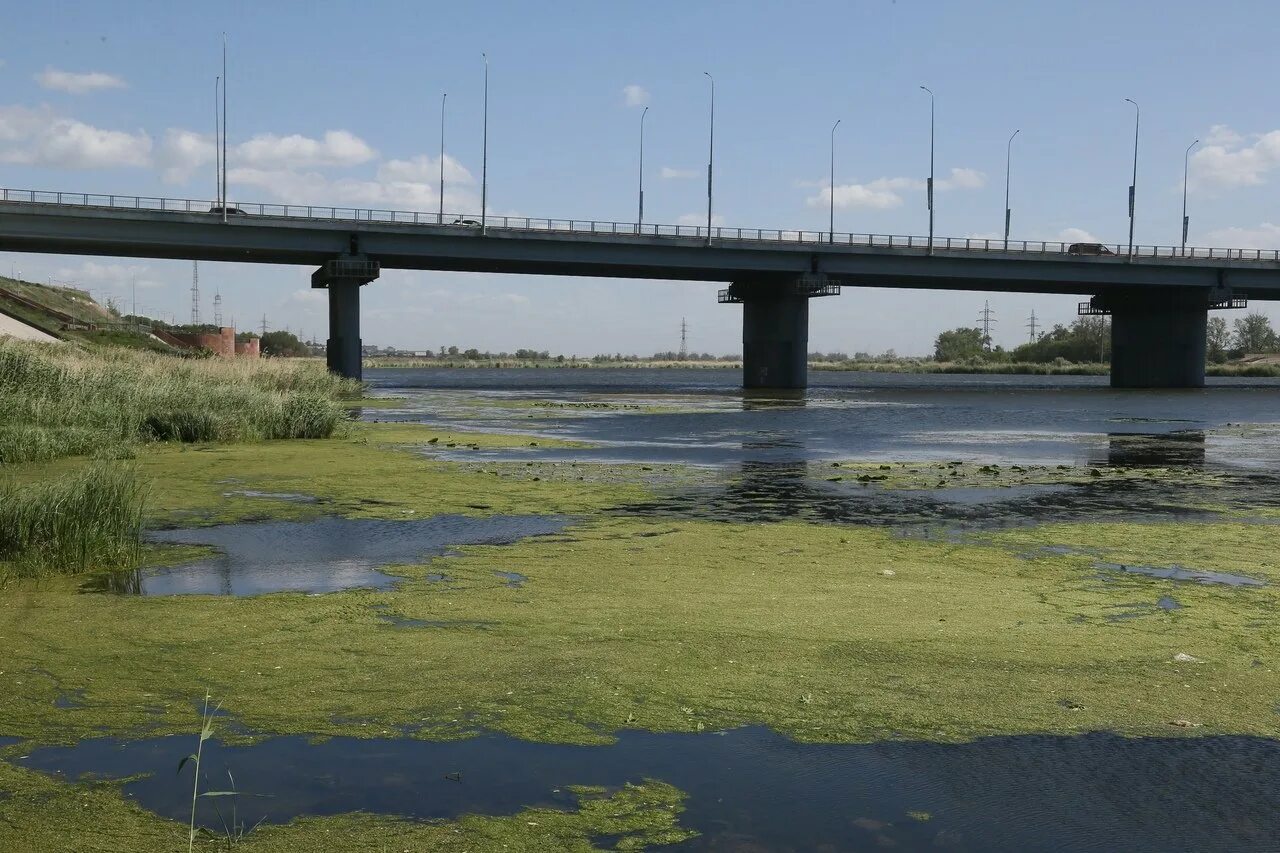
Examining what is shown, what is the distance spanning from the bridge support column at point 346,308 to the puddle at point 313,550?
191 feet

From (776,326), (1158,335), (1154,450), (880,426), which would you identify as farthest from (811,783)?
(1158,335)

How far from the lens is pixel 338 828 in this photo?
6.22 metres

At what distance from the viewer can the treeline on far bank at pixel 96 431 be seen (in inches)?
522

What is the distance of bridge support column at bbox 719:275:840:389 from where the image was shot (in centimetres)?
8756

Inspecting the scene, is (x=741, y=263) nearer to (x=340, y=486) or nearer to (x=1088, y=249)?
(x=1088, y=249)

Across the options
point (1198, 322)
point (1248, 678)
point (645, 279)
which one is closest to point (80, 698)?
point (1248, 678)

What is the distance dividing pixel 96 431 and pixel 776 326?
221 ft

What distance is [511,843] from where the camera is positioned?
607 cm

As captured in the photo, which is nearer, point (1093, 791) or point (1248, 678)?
point (1093, 791)

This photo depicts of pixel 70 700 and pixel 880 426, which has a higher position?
pixel 880 426

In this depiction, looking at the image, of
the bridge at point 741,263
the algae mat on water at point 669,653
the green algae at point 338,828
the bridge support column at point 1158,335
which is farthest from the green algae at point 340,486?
the bridge support column at point 1158,335

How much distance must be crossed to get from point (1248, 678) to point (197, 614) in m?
8.54

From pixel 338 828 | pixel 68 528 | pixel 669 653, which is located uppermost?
pixel 68 528

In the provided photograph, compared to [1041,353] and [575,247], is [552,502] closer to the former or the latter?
[575,247]
